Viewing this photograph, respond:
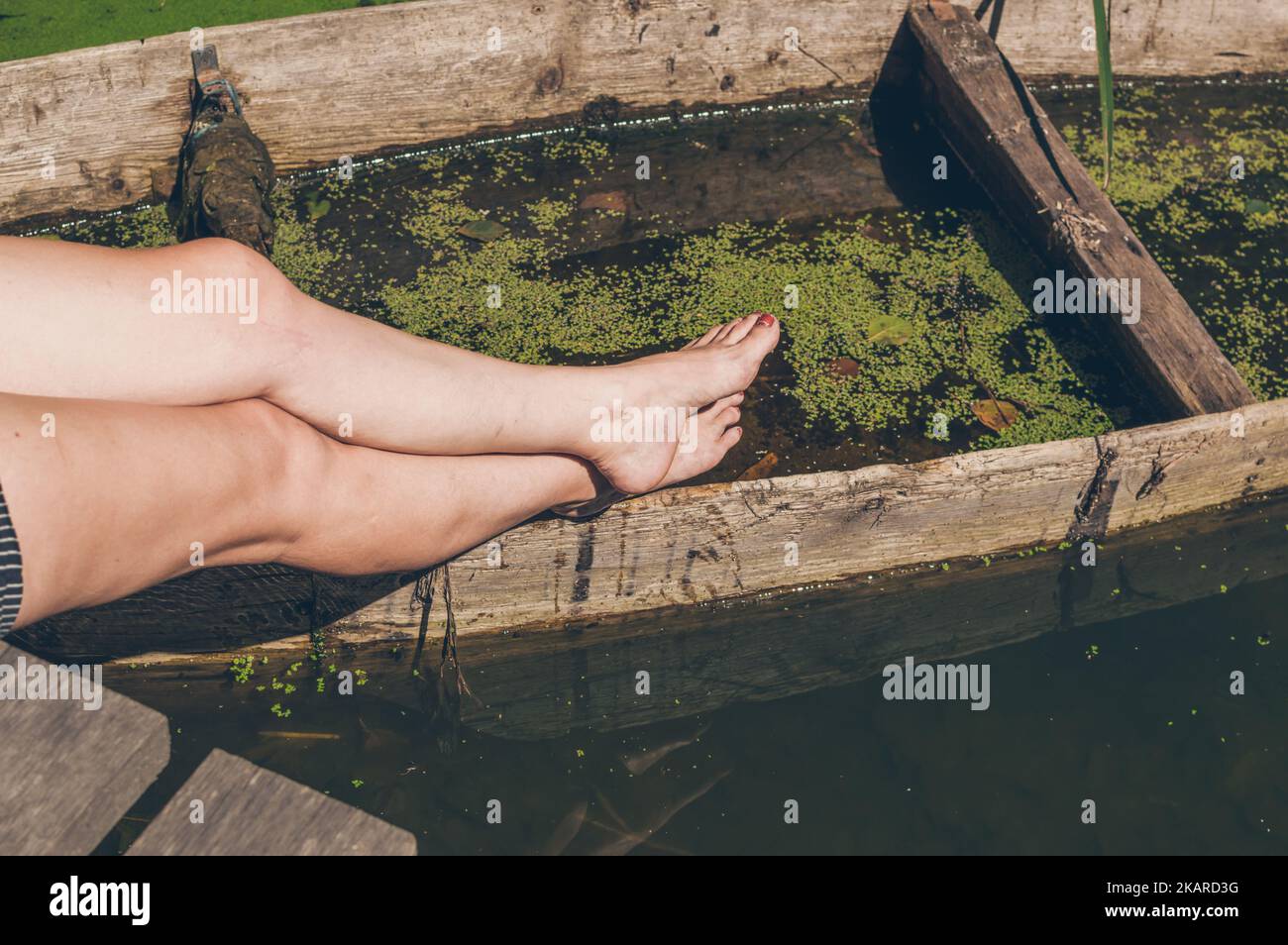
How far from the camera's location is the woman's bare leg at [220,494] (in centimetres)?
124

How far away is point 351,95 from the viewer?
287 centimetres

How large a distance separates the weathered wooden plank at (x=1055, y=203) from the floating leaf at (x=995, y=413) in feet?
0.86

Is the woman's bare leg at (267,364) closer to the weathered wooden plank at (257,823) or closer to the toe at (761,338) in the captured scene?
the toe at (761,338)

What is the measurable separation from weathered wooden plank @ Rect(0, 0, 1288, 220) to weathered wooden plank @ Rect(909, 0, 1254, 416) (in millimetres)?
272

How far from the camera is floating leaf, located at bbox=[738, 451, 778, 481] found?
2.37 metres

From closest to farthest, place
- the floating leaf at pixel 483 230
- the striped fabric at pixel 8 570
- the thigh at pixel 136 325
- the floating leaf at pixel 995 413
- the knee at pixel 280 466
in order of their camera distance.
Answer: the striped fabric at pixel 8 570 → the thigh at pixel 136 325 → the knee at pixel 280 466 → the floating leaf at pixel 995 413 → the floating leaf at pixel 483 230

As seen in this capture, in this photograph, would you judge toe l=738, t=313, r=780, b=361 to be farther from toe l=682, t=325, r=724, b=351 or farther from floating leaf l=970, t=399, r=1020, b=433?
floating leaf l=970, t=399, r=1020, b=433

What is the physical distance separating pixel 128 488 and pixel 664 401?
870 millimetres

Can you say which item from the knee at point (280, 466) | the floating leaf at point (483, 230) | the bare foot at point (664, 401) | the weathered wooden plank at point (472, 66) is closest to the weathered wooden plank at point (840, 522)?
the bare foot at point (664, 401)

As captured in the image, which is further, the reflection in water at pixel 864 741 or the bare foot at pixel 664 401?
the reflection in water at pixel 864 741

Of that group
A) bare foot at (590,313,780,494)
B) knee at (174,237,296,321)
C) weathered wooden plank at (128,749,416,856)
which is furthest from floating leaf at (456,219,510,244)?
weathered wooden plank at (128,749,416,856)

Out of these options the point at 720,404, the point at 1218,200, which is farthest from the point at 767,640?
the point at 1218,200
